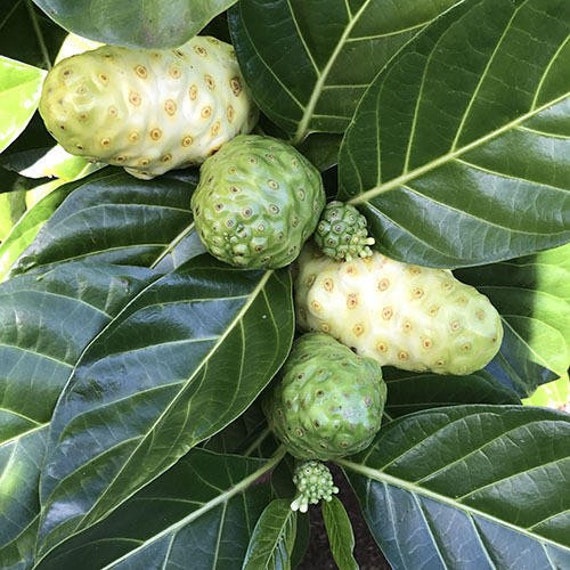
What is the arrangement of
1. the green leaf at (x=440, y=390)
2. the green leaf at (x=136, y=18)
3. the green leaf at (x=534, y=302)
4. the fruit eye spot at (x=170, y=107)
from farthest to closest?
the green leaf at (x=534, y=302) → the green leaf at (x=440, y=390) → the fruit eye spot at (x=170, y=107) → the green leaf at (x=136, y=18)

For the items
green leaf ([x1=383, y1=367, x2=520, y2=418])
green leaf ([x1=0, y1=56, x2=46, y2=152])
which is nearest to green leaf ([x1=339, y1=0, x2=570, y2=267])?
green leaf ([x1=383, y1=367, x2=520, y2=418])

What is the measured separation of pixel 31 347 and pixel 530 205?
1.55 feet

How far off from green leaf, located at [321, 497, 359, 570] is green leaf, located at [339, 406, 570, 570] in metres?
0.06

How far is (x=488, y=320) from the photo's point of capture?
2.56ft

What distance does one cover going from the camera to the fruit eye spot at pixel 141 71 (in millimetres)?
695

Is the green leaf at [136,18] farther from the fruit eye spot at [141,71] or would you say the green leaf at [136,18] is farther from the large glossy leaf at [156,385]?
the large glossy leaf at [156,385]

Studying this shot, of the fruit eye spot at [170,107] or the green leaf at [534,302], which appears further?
the green leaf at [534,302]

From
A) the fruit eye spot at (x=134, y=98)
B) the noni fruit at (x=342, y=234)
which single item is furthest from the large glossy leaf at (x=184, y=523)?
the fruit eye spot at (x=134, y=98)

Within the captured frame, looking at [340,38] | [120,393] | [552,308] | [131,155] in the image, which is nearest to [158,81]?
[131,155]

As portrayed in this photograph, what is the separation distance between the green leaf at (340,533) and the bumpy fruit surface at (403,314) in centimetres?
16

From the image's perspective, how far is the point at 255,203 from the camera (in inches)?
27.0

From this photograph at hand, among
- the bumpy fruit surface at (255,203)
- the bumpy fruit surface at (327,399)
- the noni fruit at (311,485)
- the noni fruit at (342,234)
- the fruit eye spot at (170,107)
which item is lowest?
the noni fruit at (311,485)

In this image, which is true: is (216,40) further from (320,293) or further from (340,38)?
(320,293)

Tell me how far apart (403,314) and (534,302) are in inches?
15.8
